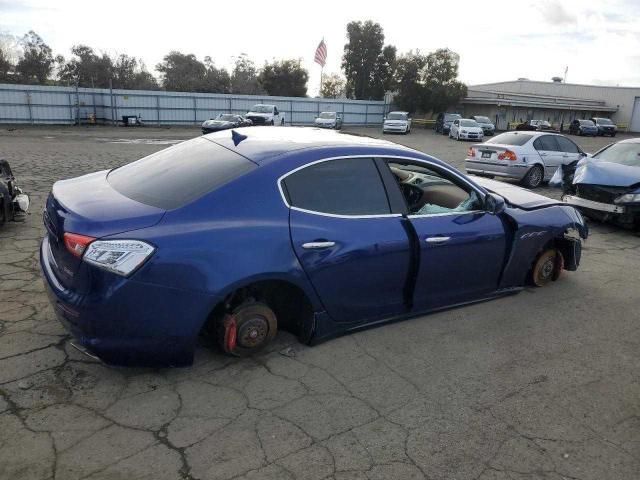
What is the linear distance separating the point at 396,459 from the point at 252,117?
28306mm

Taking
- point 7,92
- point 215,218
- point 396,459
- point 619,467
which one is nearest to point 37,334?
point 215,218

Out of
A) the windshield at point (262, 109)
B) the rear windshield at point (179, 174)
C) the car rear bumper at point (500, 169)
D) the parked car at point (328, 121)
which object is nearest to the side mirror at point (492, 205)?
the rear windshield at point (179, 174)

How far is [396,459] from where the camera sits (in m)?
2.64

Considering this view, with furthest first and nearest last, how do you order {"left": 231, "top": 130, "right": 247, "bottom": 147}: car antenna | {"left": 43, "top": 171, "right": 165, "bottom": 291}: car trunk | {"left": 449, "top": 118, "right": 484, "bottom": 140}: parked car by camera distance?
{"left": 449, "top": 118, "right": 484, "bottom": 140}: parked car, {"left": 231, "top": 130, "right": 247, "bottom": 147}: car antenna, {"left": 43, "top": 171, "right": 165, "bottom": 291}: car trunk

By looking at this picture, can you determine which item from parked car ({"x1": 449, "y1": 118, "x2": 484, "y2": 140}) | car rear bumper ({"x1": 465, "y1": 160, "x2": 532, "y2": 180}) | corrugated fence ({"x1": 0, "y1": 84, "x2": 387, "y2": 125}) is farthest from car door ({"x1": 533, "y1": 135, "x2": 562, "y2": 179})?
corrugated fence ({"x1": 0, "y1": 84, "x2": 387, "y2": 125})

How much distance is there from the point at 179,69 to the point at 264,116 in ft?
114

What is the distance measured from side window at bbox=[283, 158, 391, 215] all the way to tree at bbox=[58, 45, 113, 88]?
5411 centimetres

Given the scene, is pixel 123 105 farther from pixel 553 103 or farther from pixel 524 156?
pixel 553 103

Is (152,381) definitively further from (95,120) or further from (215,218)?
(95,120)

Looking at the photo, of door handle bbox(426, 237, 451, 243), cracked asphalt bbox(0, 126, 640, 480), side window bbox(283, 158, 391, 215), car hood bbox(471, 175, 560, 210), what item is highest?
side window bbox(283, 158, 391, 215)

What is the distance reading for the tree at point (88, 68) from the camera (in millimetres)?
50969

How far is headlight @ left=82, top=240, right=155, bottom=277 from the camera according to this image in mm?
→ 2807

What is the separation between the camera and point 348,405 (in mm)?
3086

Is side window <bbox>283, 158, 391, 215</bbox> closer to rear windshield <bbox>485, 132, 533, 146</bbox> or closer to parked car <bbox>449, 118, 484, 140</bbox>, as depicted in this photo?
rear windshield <bbox>485, 132, 533, 146</bbox>
